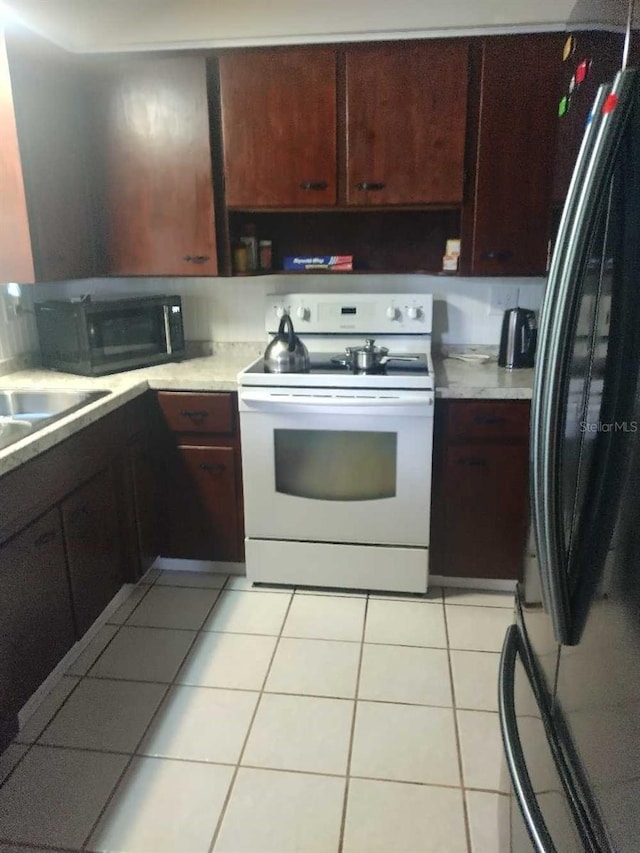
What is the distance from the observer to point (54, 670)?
6.81 feet

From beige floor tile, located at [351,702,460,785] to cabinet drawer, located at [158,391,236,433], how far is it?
1.17 metres

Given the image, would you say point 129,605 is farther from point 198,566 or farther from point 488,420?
point 488,420

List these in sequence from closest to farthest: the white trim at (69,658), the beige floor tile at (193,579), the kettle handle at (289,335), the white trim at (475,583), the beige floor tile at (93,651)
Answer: the white trim at (69,658) → the beige floor tile at (93,651) → the kettle handle at (289,335) → the white trim at (475,583) → the beige floor tile at (193,579)

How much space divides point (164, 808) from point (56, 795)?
30 cm

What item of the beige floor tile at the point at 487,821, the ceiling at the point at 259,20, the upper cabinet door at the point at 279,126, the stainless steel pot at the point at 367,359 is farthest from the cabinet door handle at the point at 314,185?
the beige floor tile at the point at 487,821

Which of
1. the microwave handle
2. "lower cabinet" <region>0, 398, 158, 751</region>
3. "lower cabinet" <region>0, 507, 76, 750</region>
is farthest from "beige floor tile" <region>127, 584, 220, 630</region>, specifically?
the microwave handle

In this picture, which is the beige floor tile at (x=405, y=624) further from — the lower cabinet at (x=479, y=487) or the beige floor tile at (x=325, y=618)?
the lower cabinet at (x=479, y=487)

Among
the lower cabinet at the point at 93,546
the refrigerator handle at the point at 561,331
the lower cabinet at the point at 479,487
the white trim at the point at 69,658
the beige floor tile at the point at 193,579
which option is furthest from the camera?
the beige floor tile at the point at 193,579

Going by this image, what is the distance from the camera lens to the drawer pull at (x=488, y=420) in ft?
7.72

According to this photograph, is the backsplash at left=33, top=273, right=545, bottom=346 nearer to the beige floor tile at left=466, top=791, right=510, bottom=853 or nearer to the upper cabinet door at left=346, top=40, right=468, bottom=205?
the upper cabinet door at left=346, top=40, right=468, bottom=205

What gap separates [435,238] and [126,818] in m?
2.43

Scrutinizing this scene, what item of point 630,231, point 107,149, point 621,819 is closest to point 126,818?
point 621,819

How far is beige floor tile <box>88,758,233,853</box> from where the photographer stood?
1535 millimetres

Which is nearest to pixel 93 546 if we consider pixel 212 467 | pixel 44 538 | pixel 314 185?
pixel 44 538
